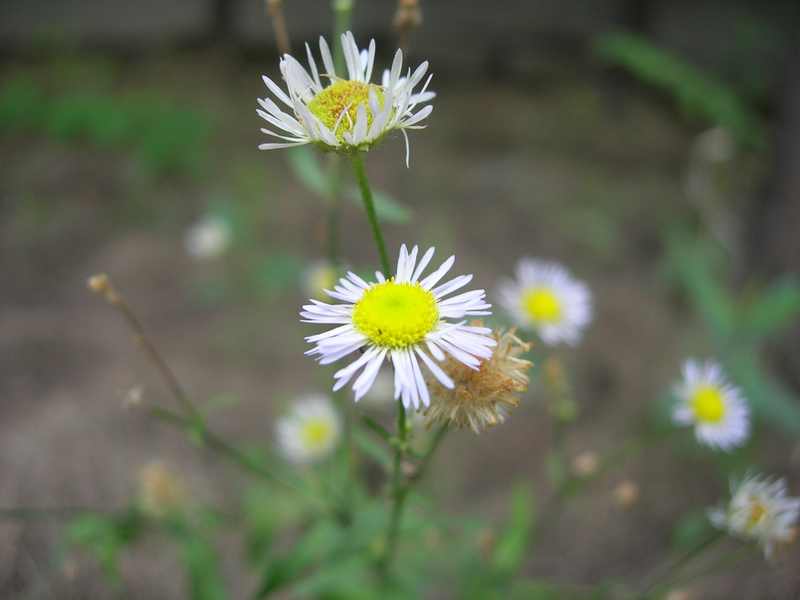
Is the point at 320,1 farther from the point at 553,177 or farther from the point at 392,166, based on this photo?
the point at 553,177

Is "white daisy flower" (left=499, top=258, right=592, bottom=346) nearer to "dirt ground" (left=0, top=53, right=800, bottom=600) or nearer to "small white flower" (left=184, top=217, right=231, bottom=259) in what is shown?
"dirt ground" (left=0, top=53, right=800, bottom=600)

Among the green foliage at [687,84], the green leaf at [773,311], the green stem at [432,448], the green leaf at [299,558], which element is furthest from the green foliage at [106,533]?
the green foliage at [687,84]

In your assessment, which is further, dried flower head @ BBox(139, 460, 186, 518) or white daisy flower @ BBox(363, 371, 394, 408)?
white daisy flower @ BBox(363, 371, 394, 408)

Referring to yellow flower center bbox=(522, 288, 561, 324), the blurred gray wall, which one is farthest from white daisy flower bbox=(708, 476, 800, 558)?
the blurred gray wall

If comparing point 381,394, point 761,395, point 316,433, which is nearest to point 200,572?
point 316,433

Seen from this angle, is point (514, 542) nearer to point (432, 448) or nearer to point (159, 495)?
point (432, 448)

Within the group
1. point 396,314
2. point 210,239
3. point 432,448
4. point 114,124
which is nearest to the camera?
point 396,314
